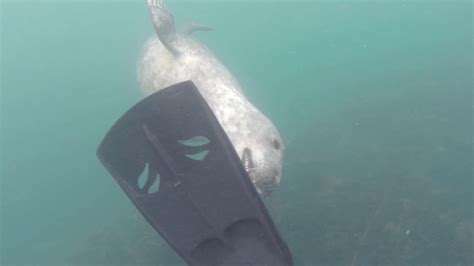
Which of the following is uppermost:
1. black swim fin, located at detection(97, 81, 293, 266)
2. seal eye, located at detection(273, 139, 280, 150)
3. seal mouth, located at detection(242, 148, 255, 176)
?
black swim fin, located at detection(97, 81, 293, 266)

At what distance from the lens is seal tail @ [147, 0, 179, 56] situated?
884cm

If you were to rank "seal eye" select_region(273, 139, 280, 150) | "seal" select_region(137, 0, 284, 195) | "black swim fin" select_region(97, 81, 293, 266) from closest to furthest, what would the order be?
"black swim fin" select_region(97, 81, 293, 266), "seal" select_region(137, 0, 284, 195), "seal eye" select_region(273, 139, 280, 150)

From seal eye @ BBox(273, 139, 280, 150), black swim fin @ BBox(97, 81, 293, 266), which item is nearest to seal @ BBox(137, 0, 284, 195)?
seal eye @ BBox(273, 139, 280, 150)

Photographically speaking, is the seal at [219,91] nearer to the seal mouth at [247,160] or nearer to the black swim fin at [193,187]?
the seal mouth at [247,160]

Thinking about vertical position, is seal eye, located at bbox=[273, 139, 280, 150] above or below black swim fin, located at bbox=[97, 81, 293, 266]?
below

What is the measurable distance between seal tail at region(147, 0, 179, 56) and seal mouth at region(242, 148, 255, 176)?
470 cm

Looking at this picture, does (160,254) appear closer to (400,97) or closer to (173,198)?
(173,198)

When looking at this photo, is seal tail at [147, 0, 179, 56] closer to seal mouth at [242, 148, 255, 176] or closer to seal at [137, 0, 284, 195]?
seal at [137, 0, 284, 195]

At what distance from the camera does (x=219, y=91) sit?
24.1 feet

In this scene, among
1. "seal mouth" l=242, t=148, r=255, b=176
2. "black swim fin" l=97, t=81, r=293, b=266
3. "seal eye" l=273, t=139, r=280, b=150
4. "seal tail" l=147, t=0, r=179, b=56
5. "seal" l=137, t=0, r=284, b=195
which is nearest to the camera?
"black swim fin" l=97, t=81, r=293, b=266

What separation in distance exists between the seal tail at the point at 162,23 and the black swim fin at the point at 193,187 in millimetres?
5168

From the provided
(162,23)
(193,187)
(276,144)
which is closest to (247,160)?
(276,144)

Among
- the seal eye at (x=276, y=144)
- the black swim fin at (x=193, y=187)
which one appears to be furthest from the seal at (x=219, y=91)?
the black swim fin at (x=193, y=187)

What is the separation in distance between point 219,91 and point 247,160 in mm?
2638
